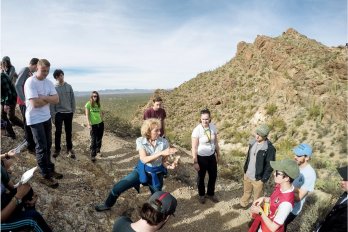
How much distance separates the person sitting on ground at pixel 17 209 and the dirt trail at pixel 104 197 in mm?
1236

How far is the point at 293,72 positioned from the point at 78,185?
22.5 m

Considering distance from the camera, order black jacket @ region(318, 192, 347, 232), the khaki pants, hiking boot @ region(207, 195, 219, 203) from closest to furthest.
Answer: black jacket @ region(318, 192, 347, 232)
the khaki pants
hiking boot @ region(207, 195, 219, 203)

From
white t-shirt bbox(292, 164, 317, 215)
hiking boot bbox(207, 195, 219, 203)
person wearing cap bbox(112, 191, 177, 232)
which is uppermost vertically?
person wearing cap bbox(112, 191, 177, 232)

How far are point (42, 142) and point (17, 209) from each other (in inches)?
73.6

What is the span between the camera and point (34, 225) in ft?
11.5

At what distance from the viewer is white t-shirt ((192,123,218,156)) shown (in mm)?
5905

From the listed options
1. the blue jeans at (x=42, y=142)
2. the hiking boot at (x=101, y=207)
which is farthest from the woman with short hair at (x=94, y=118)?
the hiking boot at (x=101, y=207)

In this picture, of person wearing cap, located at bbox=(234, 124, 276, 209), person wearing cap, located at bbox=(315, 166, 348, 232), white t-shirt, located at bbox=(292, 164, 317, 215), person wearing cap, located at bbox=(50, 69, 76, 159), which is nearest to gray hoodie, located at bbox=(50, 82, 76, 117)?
person wearing cap, located at bbox=(50, 69, 76, 159)

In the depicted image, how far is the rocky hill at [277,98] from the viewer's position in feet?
60.0

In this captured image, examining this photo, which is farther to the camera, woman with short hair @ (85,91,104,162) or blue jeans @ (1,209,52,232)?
woman with short hair @ (85,91,104,162)

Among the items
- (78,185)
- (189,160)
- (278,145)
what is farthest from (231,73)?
(78,185)

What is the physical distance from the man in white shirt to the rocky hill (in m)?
9.85

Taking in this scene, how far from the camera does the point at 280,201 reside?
3.71 m

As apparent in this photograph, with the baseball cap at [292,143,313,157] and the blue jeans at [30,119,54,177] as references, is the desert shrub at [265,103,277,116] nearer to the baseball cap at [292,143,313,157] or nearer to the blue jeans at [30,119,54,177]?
the baseball cap at [292,143,313,157]
